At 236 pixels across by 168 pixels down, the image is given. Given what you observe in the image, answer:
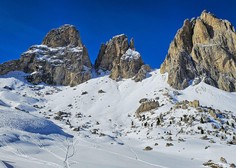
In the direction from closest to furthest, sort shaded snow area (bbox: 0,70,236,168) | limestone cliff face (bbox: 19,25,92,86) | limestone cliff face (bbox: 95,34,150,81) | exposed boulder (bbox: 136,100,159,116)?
shaded snow area (bbox: 0,70,236,168), exposed boulder (bbox: 136,100,159,116), limestone cliff face (bbox: 95,34,150,81), limestone cliff face (bbox: 19,25,92,86)

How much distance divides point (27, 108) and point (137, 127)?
40.7 m

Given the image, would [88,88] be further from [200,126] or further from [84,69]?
[200,126]

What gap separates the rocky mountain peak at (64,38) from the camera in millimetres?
151875

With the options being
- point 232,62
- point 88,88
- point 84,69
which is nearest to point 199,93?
point 232,62

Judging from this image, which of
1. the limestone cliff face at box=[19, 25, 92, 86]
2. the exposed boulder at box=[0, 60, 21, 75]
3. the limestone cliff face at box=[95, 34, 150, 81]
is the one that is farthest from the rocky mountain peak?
the exposed boulder at box=[0, 60, 21, 75]

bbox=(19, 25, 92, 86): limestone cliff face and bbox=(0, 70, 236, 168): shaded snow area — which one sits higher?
bbox=(19, 25, 92, 86): limestone cliff face

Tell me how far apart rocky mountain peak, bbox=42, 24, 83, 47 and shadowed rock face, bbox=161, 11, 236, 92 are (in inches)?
2359

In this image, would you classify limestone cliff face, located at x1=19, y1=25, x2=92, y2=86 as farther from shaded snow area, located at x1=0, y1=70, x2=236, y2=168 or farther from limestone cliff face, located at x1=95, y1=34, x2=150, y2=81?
limestone cliff face, located at x1=95, y1=34, x2=150, y2=81

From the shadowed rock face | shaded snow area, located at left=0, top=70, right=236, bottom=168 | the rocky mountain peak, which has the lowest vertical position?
shaded snow area, located at left=0, top=70, right=236, bottom=168

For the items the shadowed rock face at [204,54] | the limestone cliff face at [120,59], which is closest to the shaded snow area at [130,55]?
the limestone cliff face at [120,59]

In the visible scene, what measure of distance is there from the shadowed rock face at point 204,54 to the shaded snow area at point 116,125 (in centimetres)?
575

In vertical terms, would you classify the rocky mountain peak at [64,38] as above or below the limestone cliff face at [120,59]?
above

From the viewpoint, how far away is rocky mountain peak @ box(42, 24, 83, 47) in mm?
151875

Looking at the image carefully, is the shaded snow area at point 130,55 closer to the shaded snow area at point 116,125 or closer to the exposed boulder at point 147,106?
the shaded snow area at point 116,125
